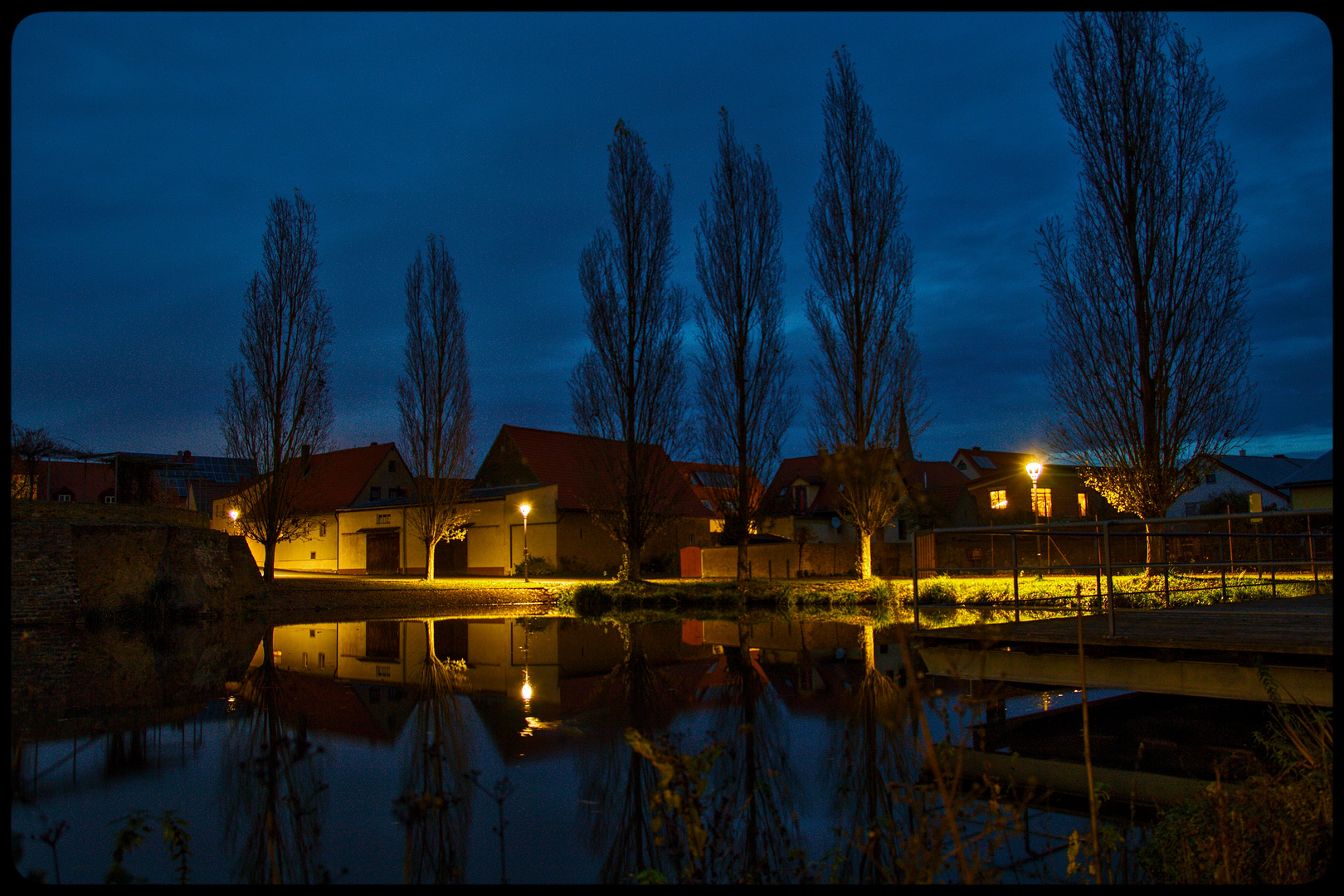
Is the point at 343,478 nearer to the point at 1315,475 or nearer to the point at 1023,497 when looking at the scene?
the point at 1023,497

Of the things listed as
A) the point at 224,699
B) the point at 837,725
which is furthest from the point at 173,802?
the point at 837,725

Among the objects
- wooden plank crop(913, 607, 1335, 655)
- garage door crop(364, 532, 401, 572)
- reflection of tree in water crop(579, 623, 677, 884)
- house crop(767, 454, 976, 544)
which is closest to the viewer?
reflection of tree in water crop(579, 623, 677, 884)

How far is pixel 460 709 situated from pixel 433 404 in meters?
20.2

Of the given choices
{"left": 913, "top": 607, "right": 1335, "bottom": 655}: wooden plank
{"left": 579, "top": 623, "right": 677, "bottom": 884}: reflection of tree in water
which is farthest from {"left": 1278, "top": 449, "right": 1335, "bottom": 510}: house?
{"left": 579, "top": 623, "right": 677, "bottom": 884}: reflection of tree in water

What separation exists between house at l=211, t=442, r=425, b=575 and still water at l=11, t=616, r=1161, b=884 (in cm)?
2263

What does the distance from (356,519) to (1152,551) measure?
32.8m

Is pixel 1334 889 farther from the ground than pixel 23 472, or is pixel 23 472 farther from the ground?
pixel 23 472

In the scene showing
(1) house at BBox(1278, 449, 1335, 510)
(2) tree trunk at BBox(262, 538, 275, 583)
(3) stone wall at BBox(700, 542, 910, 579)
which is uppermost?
(1) house at BBox(1278, 449, 1335, 510)

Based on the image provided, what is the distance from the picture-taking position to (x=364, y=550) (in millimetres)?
39000

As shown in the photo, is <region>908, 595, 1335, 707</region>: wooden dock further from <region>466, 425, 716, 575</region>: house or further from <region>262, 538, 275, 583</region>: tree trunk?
<region>466, 425, 716, 575</region>: house

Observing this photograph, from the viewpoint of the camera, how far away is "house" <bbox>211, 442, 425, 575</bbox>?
37625 mm

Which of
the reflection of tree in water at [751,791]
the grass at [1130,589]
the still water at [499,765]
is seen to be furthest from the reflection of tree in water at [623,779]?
the grass at [1130,589]

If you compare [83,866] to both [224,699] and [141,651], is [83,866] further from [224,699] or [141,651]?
[141,651]

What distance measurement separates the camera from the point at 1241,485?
145 ft
